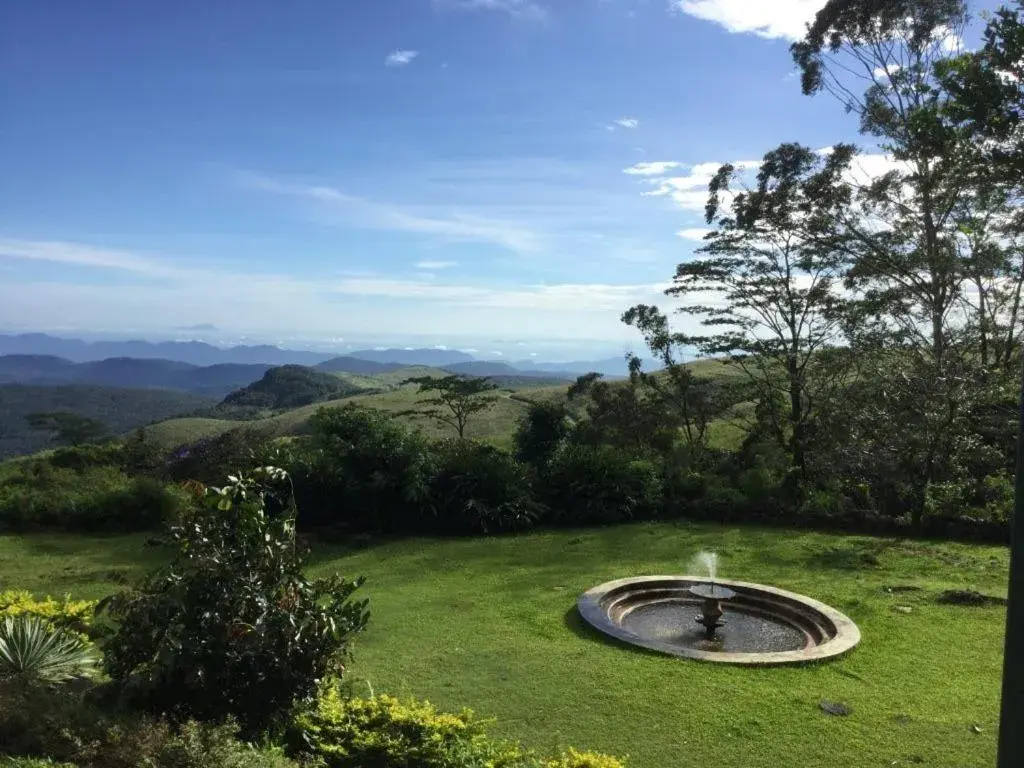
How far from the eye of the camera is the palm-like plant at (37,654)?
451cm

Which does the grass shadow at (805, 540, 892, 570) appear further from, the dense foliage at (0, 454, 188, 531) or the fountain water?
the dense foliage at (0, 454, 188, 531)

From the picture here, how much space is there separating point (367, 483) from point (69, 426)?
12435mm

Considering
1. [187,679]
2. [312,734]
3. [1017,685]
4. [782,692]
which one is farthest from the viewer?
[782,692]

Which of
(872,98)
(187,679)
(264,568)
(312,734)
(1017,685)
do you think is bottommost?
(312,734)

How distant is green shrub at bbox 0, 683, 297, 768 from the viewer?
11.3ft

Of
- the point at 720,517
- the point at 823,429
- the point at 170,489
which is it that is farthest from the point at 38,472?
the point at 823,429

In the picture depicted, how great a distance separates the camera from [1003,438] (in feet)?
45.2

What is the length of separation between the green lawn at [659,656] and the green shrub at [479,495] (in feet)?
3.46

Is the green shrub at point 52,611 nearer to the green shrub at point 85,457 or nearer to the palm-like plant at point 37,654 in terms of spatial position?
the palm-like plant at point 37,654

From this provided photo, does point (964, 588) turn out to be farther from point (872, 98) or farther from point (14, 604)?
point (872, 98)

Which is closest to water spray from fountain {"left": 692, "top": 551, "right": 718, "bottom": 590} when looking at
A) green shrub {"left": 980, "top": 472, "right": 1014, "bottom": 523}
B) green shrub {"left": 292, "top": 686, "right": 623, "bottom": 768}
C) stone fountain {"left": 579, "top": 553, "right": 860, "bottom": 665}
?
stone fountain {"left": 579, "top": 553, "right": 860, "bottom": 665}

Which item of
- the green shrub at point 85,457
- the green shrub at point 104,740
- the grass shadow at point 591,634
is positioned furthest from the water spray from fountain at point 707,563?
the green shrub at point 85,457

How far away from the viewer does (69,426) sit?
19906 mm

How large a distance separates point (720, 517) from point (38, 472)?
13556 mm
